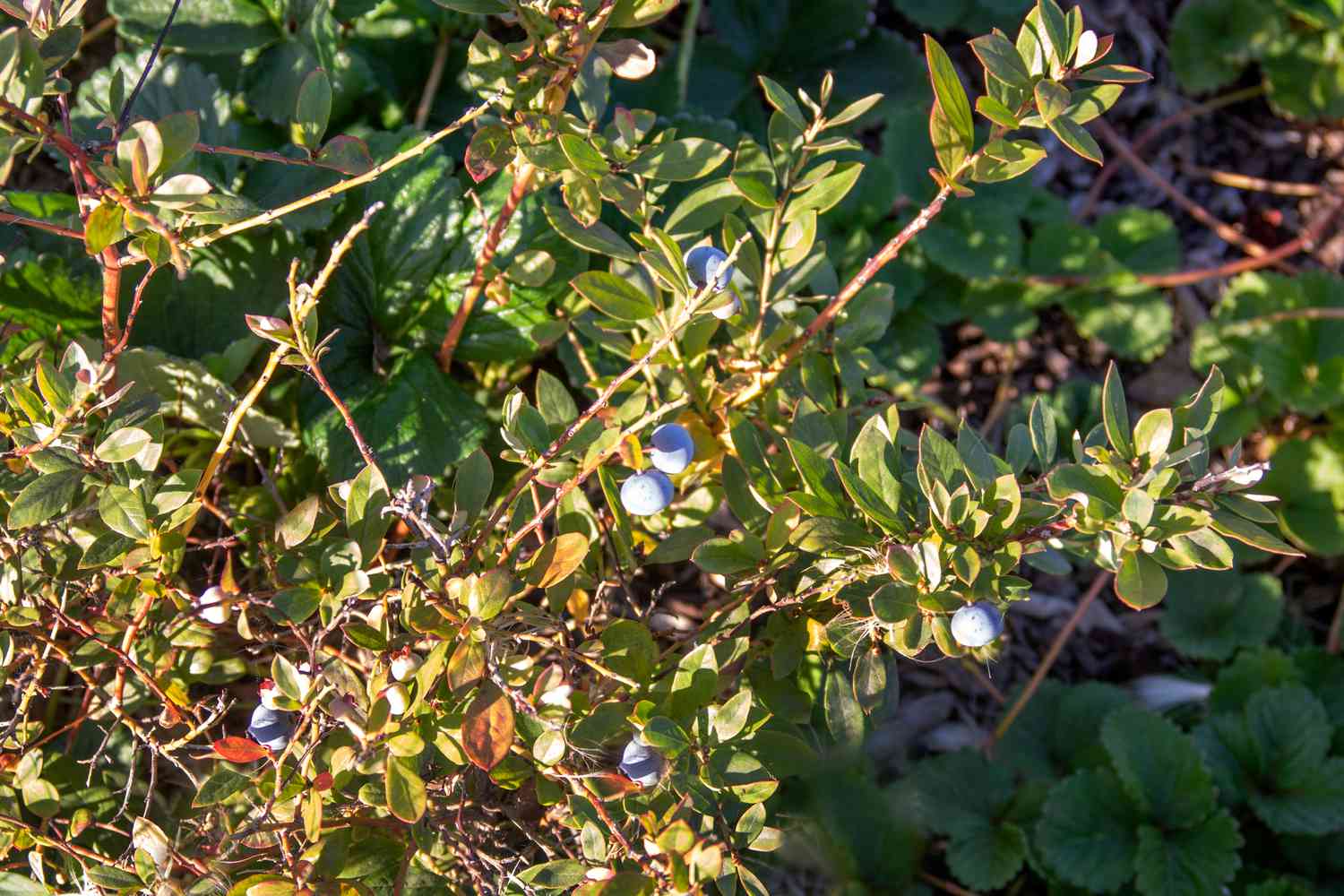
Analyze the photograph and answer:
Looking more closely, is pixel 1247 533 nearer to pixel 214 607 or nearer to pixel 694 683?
pixel 694 683

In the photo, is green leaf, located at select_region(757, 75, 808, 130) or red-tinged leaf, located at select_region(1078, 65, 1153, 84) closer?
red-tinged leaf, located at select_region(1078, 65, 1153, 84)

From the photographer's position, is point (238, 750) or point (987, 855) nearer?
point (238, 750)

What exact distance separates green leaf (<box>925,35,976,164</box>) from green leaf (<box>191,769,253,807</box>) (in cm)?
81

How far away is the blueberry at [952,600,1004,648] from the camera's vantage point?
805 mm

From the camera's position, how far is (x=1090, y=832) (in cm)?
161

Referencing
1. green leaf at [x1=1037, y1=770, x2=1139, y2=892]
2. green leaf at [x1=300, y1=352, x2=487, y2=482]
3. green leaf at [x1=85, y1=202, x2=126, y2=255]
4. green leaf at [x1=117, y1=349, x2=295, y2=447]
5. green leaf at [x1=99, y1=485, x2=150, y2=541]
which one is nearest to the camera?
green leaf at [x1=85, y1=202, x2=126, y2=255]

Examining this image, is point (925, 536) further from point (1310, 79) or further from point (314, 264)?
point (1310, 79)

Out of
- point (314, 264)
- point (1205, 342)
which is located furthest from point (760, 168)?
point (1205, 342)

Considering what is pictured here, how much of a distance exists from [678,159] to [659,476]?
0.95ft

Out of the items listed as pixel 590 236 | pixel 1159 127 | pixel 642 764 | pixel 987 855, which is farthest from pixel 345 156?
pixel 1159 127

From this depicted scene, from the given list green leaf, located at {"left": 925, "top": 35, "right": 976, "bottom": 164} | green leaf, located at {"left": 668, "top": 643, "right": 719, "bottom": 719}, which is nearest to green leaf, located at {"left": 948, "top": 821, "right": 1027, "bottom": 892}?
green leaf, located at {"left": 668, "top": 643, "right": 719, "bottom": 719}

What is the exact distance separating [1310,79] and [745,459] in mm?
1940

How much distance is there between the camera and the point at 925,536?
2.91 feet

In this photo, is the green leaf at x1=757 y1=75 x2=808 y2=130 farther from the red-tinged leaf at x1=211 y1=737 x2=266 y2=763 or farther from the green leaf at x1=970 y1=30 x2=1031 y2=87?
the red-tinged leaf at x1=211 y1=737 x2=266 y2=763
